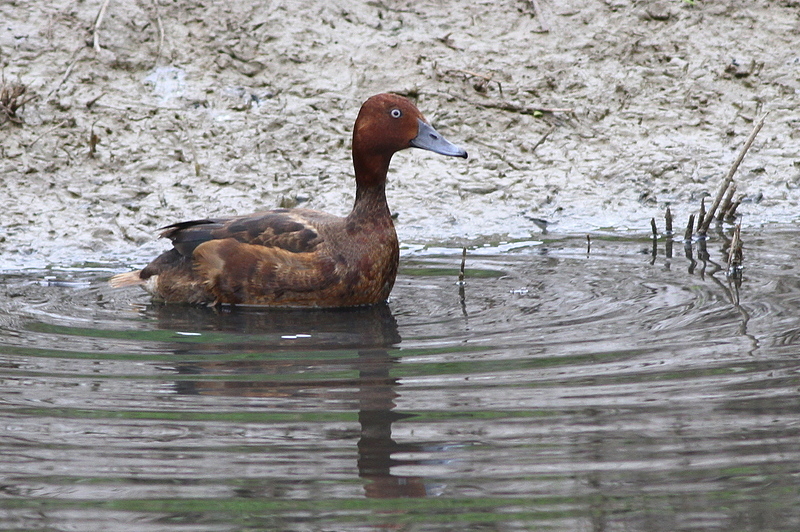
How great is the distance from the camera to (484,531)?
10.7ft

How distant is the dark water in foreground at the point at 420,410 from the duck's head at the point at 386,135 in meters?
0.82

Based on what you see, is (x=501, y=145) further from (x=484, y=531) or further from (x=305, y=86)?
(x=484, y=531)

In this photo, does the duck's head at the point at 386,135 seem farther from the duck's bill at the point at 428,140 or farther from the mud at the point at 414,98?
the mud at the point at 414,98

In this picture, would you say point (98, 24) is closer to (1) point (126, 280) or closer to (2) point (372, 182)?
(1) point (126, 280)

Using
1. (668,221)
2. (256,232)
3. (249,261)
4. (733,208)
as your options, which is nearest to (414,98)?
(668,221)

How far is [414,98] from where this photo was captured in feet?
32.6

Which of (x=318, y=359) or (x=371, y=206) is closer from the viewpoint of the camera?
(x=318, y=359)

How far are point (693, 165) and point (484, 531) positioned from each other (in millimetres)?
6815

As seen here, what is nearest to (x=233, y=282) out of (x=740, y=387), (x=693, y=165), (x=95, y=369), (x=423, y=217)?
(x=95, y=369)

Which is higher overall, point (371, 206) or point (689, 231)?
point (371, 206)

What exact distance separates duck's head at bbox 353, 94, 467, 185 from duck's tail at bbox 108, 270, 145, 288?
58.2 inches

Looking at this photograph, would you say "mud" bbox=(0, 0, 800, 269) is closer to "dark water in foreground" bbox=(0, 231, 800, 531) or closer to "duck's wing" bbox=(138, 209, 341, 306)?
"duck's wing" bbox=(138, 209, 341, 306)

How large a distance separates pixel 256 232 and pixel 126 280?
35.0 inches

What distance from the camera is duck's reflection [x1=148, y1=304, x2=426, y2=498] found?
3.94m
